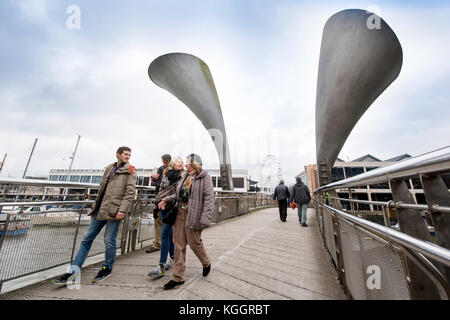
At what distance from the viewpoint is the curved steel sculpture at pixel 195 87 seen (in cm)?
1455

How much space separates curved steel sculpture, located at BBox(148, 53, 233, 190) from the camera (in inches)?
573

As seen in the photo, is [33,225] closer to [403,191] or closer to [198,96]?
[403,191]

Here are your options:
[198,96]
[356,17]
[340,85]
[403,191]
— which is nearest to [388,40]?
[356,17]

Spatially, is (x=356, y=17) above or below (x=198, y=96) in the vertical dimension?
above

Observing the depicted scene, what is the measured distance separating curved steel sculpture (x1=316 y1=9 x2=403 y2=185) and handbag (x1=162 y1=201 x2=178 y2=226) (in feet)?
30.7

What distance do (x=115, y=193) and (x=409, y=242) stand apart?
2.62m

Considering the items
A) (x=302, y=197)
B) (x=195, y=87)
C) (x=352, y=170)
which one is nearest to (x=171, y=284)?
(x=302, y=197)

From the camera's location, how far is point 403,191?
3.32 ft

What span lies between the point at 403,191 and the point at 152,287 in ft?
7.59

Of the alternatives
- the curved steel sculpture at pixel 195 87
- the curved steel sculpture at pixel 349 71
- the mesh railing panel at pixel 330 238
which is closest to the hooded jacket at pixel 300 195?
the mesh railing panel at pixel 330 238

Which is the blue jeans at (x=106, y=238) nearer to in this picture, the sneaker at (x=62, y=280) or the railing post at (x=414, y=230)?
the sneaker at (x=62, y=280)

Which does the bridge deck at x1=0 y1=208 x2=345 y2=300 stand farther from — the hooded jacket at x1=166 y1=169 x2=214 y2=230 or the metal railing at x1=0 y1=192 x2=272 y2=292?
the hooded jacket at x1=166 y1=169 x2=214 y2=230

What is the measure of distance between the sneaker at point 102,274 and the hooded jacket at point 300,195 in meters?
5.18

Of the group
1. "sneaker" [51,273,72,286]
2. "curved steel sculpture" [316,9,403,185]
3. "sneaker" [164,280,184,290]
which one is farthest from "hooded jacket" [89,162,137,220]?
"curved steel sculpture" [316,9,403,185]
